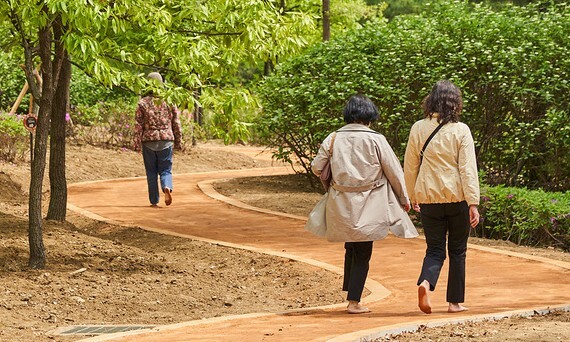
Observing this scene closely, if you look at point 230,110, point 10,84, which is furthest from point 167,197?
point 10,84

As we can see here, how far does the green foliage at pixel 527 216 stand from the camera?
493 inches

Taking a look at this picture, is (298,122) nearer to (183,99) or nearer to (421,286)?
(183,99)

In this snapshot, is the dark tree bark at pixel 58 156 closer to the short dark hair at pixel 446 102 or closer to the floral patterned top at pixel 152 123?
the floral patterned top at pixel 152 123

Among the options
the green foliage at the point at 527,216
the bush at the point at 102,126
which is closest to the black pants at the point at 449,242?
the green foliage at the point at 527,216

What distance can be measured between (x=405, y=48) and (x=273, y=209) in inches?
112

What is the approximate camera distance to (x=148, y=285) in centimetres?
1003

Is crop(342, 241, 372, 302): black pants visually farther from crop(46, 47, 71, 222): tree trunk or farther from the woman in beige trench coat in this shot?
crop(46, 47, 71, 222): tree trunk

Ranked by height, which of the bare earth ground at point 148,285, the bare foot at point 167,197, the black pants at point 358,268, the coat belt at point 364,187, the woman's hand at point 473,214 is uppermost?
the coat belt at point 364,187

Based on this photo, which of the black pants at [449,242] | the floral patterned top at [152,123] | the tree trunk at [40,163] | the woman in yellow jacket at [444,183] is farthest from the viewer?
the floral patterned top at [152,123]

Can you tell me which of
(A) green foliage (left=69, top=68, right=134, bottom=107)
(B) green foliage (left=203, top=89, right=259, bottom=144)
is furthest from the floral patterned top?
(A) green foliage (left=69, top=68, right=134, bottom=107)

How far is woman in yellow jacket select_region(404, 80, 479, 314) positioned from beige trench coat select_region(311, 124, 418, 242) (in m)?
0.19

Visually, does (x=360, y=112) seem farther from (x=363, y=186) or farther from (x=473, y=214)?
(x=473, y=214)

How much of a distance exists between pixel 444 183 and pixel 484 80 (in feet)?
22.7

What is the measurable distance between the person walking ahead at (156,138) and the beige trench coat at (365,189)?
7518 mm
